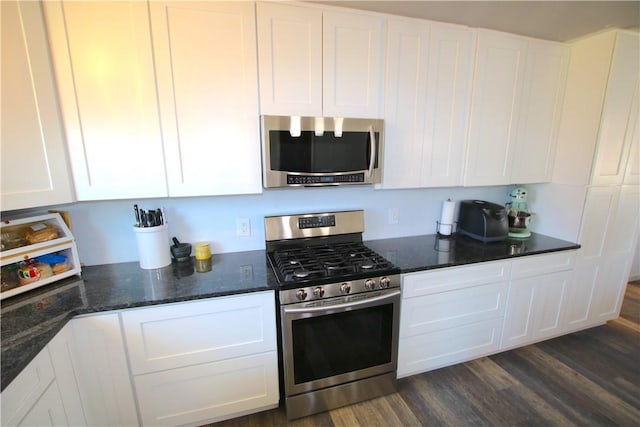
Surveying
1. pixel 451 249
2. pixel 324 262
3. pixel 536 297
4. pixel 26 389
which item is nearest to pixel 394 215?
pixel 451 249

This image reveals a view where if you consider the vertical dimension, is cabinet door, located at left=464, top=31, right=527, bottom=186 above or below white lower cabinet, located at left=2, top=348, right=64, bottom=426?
above

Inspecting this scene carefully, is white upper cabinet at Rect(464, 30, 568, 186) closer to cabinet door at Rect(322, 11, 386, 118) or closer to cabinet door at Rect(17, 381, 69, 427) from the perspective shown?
cabinet door at Rect(322, 11, 386, 118)

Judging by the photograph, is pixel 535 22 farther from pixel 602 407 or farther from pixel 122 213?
pixel 122 213

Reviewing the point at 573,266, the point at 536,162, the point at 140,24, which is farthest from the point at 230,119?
the point at 573,266

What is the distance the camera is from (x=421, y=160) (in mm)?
1946

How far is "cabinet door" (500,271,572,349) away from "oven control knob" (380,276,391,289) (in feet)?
→ 3.44

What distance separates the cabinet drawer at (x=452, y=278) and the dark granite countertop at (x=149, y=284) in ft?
0.18

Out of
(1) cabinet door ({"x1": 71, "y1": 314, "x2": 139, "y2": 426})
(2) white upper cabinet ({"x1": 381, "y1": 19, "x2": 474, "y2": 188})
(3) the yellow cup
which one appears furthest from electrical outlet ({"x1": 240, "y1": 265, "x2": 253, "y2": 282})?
(2) white upper cabinet ({"x1": 381, "y1": 19, "x2": 474, "y2": 188})

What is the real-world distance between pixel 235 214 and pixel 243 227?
11cm

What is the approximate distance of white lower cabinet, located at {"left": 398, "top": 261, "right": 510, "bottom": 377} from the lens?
1.79m

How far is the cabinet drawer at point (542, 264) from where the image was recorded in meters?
2.01

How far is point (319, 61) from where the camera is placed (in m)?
1.61

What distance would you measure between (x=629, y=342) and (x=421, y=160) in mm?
2393

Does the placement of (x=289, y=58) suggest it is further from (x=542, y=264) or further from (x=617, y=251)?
(x=617, y=251)
